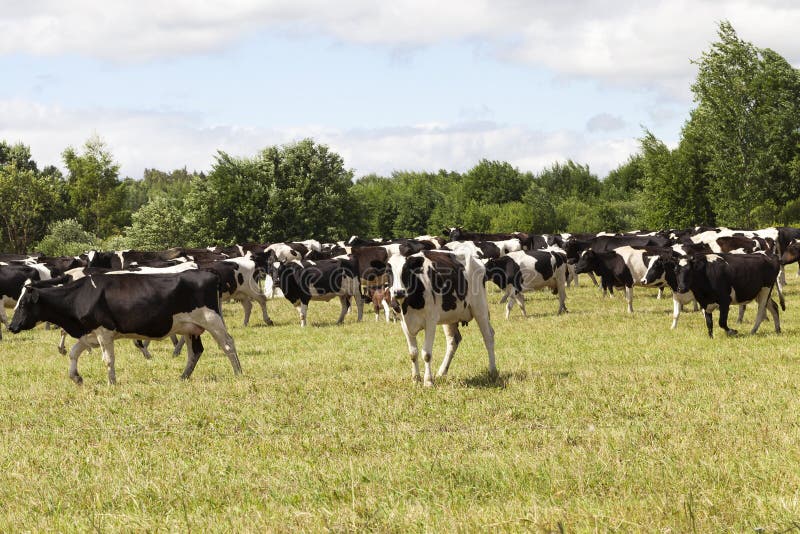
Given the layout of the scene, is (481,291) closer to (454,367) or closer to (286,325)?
(454,367)

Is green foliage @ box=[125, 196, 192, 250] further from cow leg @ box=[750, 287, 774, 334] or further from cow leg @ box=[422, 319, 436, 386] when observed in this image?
cow leg @ box=[422, 319, 436, 386]

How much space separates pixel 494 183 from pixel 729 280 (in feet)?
298

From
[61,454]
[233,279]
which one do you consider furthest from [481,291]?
[233,279]

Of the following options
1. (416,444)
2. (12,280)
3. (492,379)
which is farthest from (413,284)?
(12,280)

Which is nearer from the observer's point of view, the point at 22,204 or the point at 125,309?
the point at 125,309

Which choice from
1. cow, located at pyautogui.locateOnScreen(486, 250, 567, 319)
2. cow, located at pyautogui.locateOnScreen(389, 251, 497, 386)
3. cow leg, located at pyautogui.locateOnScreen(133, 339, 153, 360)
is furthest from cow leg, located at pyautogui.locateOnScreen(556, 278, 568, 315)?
cow leg, located at pyautogui.locateOnScreen(133, 339, 153, 360)

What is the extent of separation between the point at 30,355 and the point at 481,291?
11.1 metres

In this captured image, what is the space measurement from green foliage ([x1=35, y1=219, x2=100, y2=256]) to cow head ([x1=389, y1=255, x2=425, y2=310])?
6999 centimetres

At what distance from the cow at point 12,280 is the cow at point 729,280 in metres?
17.6

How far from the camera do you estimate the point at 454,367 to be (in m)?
14.7

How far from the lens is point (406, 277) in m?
12.7

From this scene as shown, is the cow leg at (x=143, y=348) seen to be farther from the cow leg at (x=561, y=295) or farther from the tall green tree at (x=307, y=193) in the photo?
the tall green tree at (x=307, y=193)

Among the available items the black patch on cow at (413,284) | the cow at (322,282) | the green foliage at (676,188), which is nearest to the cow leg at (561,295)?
the cow at (322,282)

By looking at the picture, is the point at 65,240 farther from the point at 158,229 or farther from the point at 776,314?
the point at 776,314
